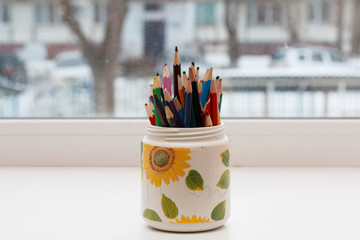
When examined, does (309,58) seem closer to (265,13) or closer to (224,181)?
(265,13)

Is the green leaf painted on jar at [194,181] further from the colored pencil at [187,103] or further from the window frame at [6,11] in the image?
the window frame at [6,11]

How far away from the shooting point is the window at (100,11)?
129 centimetres

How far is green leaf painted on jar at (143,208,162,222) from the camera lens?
676 mm

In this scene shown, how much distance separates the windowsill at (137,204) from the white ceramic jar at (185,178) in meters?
0.02

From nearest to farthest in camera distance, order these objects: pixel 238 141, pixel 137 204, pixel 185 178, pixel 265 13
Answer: pixel 185 178
pixel 137 204
pixel 238 141
pixel 265 13

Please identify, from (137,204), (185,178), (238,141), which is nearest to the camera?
(185,178)

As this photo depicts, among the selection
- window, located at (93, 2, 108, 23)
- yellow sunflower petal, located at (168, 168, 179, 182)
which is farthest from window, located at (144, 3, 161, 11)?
yellow sunflower petal, located at (168, 168, 179, 182)

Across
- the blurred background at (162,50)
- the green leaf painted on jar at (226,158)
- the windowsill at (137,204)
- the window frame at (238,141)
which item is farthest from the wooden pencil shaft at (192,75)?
the blurred background at (162,50)

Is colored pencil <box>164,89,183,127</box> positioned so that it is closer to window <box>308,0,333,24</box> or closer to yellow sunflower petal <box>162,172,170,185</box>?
yellow sunflower petal <box>162,172,170,185</box>

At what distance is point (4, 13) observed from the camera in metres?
1.27

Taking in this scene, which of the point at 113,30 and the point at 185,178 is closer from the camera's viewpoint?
the point at 185,178

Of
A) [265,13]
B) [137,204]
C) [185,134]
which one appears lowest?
[137,204]

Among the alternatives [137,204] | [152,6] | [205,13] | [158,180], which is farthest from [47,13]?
[158,180]

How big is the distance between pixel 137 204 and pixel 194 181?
20 cm
